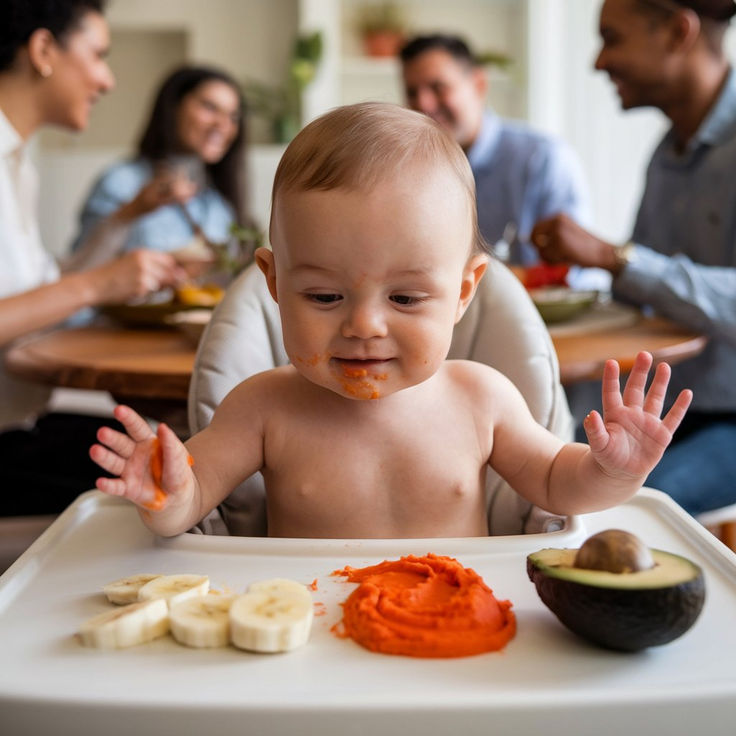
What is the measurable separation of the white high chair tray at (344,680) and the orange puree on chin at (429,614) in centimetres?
1

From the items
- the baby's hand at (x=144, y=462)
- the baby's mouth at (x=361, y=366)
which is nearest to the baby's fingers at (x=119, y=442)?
the baby's hand at (x=144, y=462)

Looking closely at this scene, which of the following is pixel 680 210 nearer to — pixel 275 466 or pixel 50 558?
A: pixel 275 466

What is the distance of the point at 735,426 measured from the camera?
211 centimetres

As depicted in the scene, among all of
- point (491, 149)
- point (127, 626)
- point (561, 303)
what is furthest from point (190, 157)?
point (127, 626)

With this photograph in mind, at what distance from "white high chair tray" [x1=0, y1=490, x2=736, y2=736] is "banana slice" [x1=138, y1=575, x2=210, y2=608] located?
0.13 ft

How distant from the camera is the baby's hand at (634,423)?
2.77ft

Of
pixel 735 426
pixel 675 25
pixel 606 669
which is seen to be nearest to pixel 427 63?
pixel 675 25

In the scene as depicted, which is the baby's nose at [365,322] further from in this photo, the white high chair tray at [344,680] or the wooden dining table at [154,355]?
the wooden dining table at [154,355]

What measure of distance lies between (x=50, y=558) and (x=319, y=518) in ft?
0.94

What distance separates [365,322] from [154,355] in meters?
1.02

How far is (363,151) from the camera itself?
90cm

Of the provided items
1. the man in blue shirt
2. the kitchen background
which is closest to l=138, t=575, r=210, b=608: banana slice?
the man in blue shirt

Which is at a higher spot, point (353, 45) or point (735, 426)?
point (353, 45)

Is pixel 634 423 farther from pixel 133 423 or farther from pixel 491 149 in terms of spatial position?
pixel 491 149
